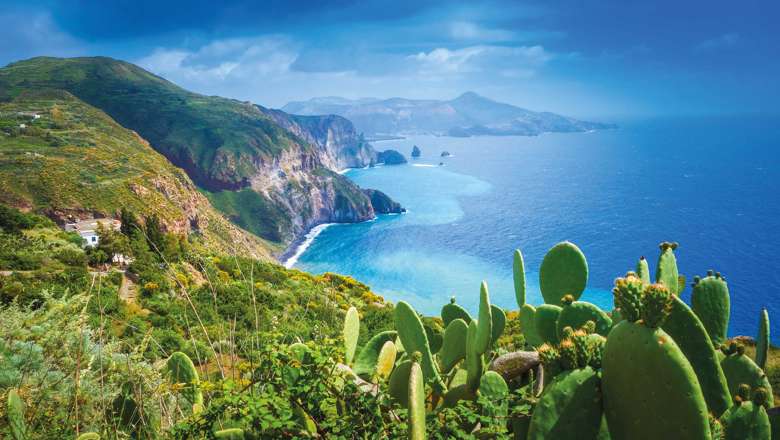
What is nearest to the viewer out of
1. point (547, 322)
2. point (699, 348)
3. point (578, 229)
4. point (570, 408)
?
point (570, 408)

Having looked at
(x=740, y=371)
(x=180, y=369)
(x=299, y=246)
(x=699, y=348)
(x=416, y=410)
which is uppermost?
(x=699, y=348)

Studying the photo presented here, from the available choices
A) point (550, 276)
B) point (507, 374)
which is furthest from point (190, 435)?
point (550, 276)

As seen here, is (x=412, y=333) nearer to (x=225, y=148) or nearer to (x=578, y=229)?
(x=578, y=229)

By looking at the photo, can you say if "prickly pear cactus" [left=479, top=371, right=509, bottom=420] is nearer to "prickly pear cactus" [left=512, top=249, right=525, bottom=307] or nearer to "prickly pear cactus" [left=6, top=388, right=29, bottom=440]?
"prickly pear cactus" [left=512, top=249, right=525, bottom=307]

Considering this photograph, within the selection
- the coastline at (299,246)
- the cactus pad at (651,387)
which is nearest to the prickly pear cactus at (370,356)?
the cactus pad at (651,387)

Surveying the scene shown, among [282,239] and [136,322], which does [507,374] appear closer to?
[136,322]

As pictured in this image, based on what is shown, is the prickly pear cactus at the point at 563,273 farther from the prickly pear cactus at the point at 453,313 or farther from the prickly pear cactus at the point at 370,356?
the prickly pear cactus at the point at 370,356

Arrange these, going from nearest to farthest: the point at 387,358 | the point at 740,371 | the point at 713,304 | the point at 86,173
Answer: the point at 740,371 → the point at 713,304 → the point at 387,358 → the point at 86,173

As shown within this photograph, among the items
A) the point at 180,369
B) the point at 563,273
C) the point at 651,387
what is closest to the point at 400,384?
the point at 651,387
